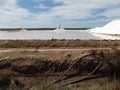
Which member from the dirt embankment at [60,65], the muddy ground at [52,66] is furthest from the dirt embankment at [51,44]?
the dirt embankment at [60,65]

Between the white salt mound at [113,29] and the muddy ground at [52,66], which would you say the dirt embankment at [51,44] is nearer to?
the muddy ground at [52,66]

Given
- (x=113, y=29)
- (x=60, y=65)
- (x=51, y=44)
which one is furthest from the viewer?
(x=113, y=29)

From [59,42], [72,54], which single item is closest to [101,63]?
[72,54]

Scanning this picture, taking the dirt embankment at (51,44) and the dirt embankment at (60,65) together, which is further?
the dirt embankment at (51,44)

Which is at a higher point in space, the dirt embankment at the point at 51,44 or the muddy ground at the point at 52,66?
the dirt embankment at the point at 51,44

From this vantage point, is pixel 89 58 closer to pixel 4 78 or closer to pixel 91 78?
pixel 91 78

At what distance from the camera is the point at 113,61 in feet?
50.6

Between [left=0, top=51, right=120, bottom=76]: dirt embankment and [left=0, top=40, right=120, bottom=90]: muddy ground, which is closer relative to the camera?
[left=0, top=40, right=120, bottom=90]: muddy ground

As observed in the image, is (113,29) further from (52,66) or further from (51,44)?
(52,66)

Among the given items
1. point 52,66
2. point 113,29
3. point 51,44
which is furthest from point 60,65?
point 113,29

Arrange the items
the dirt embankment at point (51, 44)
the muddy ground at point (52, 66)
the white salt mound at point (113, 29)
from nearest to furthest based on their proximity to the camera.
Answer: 1. the muddy ground at point (52, 66)
2. the dirt embankment at point (51, 44)
3. the white salt mound at point (113, 29)

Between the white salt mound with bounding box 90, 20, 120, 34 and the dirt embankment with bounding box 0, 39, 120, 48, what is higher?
the white salt mound with bounding box 90, 20, 120, 34

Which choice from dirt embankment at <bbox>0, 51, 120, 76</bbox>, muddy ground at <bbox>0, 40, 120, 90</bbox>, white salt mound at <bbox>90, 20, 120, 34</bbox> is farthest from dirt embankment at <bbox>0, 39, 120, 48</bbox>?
white salt mound at <bbox>90, 20, 120, 34</bbox>

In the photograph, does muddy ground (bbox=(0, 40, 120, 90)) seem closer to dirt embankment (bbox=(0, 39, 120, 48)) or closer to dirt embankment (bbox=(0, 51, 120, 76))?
dirt embankment (bbox=(0, 51, 120, 76))
